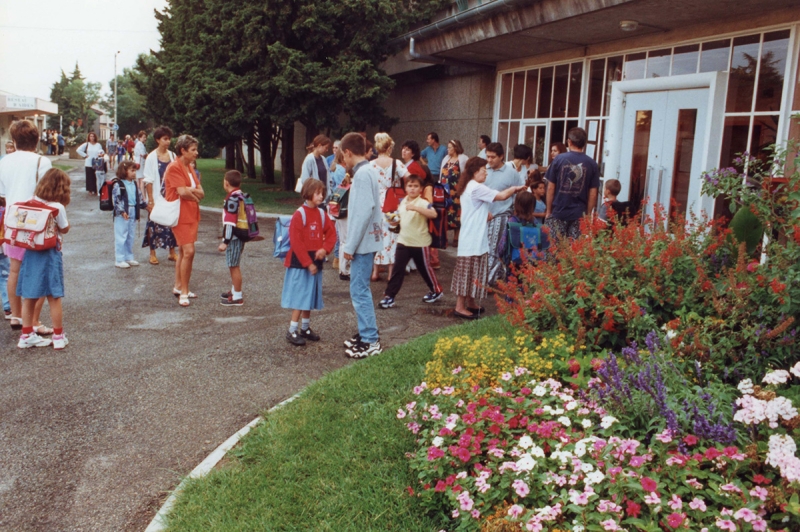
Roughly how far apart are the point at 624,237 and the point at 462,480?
2643 millimetres

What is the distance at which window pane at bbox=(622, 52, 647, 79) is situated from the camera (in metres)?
10.8

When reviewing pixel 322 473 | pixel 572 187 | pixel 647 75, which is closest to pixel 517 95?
pixel 647 75

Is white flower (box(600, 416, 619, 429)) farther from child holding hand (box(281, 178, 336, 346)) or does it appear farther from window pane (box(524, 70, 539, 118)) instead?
window pane (box(524, 70, 539, 118))

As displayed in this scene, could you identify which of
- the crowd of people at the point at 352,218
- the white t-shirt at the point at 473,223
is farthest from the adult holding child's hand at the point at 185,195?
the white t-shirt at the point at 473,223

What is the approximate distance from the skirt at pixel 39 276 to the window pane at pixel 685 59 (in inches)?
346

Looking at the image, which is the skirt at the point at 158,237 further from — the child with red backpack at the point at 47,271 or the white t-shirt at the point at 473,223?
the white t-shirt at the point at 473,223

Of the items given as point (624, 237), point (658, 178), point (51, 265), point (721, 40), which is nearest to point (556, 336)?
point (624, 237)

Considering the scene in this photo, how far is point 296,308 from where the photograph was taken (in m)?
6.39

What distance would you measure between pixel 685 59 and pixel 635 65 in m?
1.08

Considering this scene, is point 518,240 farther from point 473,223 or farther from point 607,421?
point 607,421

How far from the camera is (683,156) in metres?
9.48

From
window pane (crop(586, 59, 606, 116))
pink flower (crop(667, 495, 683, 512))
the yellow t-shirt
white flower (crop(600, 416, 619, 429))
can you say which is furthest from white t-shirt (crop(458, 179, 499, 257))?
window pane (crop(586, 59, 606, 116))

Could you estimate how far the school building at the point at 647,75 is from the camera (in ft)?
28.7

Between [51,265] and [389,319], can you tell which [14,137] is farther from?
[389,319]
